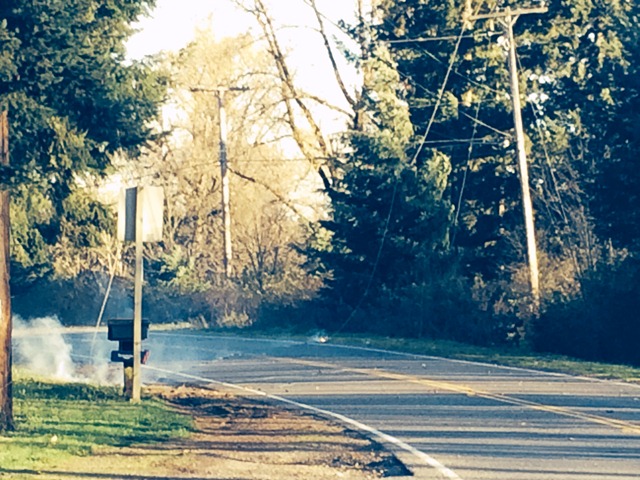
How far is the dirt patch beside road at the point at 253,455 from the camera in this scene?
39.4 feet

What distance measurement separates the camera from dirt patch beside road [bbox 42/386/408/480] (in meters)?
12.0

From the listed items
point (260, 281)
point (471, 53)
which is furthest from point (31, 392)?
point (260, 281)

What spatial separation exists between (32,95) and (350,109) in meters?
38.7

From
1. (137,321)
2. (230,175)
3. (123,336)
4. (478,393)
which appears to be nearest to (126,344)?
(123,336)

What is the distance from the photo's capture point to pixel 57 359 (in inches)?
1211

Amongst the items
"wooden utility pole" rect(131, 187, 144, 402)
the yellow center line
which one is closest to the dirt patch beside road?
"wooden utility pole" rect(131, 187, 144, 402)

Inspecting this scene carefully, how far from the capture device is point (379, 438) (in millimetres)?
14727

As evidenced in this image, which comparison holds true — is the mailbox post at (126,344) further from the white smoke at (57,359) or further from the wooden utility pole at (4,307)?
the white smoke at (57,359)

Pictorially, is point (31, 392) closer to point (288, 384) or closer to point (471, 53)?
point (288, 384)

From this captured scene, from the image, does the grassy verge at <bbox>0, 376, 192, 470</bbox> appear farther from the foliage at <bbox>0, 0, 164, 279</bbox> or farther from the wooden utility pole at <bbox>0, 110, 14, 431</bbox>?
the foliage at <bbox>0, 0, 164, 279</bbox>

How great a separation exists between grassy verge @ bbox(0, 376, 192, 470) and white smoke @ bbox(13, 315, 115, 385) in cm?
338

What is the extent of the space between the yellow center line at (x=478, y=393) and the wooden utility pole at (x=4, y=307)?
7212 millimetres

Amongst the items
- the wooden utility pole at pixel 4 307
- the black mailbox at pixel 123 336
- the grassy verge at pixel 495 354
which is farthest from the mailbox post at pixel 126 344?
the grassy verge at pixel 495 354

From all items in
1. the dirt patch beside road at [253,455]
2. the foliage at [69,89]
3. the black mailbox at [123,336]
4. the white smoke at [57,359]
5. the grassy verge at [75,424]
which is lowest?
the dirt patch beside road at [253,455]
